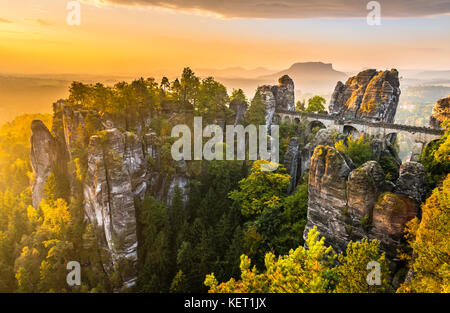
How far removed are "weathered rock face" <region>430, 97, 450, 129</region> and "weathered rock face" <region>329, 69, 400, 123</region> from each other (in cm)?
839

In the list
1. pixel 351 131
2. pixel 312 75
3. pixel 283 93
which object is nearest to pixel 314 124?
pixel 351 131

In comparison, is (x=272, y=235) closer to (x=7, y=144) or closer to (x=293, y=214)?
(x=293, y=214)

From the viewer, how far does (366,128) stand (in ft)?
162

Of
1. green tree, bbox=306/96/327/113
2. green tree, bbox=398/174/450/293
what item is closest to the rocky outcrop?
green tree, bbox=306/96/327/113

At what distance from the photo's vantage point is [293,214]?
94.0ft

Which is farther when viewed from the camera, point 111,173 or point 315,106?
point 315,106

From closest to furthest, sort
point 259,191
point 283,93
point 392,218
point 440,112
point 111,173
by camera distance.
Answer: point 392,218, point 111,173, point 259,191, point 440,112, point 283,93

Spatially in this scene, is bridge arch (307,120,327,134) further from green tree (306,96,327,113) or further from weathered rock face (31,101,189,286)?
weathered rock face (31,101,189,286)

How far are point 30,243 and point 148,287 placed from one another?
1833cm

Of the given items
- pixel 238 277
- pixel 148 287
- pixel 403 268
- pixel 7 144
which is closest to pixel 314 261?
pixel 403 268

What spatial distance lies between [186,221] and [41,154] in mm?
22473

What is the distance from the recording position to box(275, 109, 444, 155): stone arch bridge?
43594mm

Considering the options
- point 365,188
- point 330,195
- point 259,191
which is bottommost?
point 259,191

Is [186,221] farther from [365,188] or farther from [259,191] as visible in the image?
[365,188]
